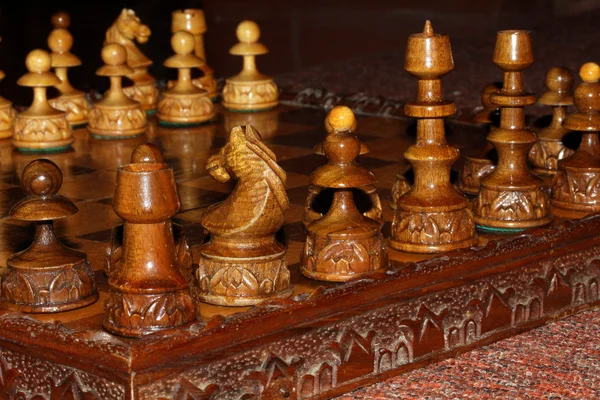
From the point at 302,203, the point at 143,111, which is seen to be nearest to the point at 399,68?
the point at 143,111

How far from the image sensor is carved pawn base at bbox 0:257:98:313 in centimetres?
220

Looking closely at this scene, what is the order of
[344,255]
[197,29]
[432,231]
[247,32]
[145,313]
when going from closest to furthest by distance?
1. [145,313]
2. [344,255]
3. [432,231]
4. [247,32]
5. [197,29]

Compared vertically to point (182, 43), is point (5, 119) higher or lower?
lower

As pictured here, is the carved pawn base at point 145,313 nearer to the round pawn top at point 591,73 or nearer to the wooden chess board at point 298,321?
Result: the wooden chess board at point 298,321

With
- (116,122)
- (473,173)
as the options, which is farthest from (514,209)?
(116,122)

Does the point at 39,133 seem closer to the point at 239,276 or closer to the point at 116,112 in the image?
the point at 116,112

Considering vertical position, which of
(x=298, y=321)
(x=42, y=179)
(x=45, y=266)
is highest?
(x=42, y=179)

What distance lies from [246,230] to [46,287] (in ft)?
1.12

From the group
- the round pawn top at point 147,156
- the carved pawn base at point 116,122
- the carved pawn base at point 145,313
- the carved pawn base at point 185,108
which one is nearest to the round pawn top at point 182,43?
the carved pawn base at point 185,108

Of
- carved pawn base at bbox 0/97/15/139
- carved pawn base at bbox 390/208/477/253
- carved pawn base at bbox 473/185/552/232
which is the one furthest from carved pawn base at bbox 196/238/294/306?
carved pawn base at bbox 0/97/15/139

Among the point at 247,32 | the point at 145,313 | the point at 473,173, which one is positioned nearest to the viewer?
the point at 145,313

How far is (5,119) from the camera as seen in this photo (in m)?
3.67

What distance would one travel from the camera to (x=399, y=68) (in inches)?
246

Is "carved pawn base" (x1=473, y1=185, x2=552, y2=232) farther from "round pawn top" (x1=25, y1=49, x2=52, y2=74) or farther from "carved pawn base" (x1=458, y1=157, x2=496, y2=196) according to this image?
"round pawn top" (x1=25, y1=49, x2=52, y2=74)
